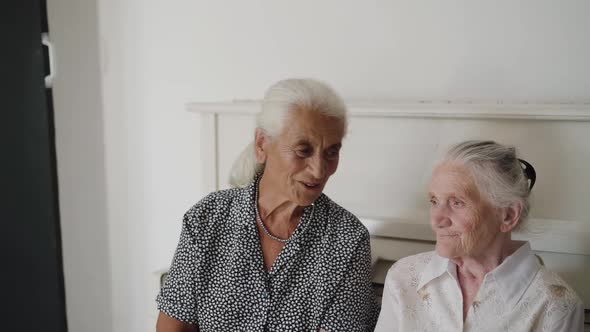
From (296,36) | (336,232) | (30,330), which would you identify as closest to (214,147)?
(296,36)

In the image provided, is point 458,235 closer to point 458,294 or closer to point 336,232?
point 458,294

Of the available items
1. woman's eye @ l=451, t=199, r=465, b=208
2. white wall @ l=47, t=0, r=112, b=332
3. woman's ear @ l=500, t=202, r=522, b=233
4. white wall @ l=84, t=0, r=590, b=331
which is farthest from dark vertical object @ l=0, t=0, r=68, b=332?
woman's ear @ l=500, t=202, r=522, b=233

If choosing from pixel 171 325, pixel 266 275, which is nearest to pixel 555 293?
pixel 266 275

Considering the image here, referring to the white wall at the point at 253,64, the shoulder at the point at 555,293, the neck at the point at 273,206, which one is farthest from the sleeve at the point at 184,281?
the shoulder at the point at 555,293

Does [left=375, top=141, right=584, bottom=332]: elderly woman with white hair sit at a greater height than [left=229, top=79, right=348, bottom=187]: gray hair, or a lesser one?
lesser

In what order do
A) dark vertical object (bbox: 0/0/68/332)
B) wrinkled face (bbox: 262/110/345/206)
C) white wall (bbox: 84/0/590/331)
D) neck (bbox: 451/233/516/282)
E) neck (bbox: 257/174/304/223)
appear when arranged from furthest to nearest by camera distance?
dark vertical object (bbox: 0/0/68/332), white wall (bbox: 84/0/590/331), neck (bbox: 257/174/304/223), wrinkled face (bbox: 262/110/345/206), neck (bbox: 451/233/516/282)

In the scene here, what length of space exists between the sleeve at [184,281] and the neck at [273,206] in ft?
0.58

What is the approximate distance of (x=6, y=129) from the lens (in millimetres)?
2205

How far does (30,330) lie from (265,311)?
1.39 m

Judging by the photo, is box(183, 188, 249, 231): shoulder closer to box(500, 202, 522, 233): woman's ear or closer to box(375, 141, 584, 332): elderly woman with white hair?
box(375, 141, 584, 332): elderly woman with white hair

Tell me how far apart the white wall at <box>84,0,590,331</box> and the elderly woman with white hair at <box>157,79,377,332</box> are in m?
0.45

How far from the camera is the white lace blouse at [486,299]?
4.05ft

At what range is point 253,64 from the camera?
201cm

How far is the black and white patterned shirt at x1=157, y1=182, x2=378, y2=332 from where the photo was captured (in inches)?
58.3
